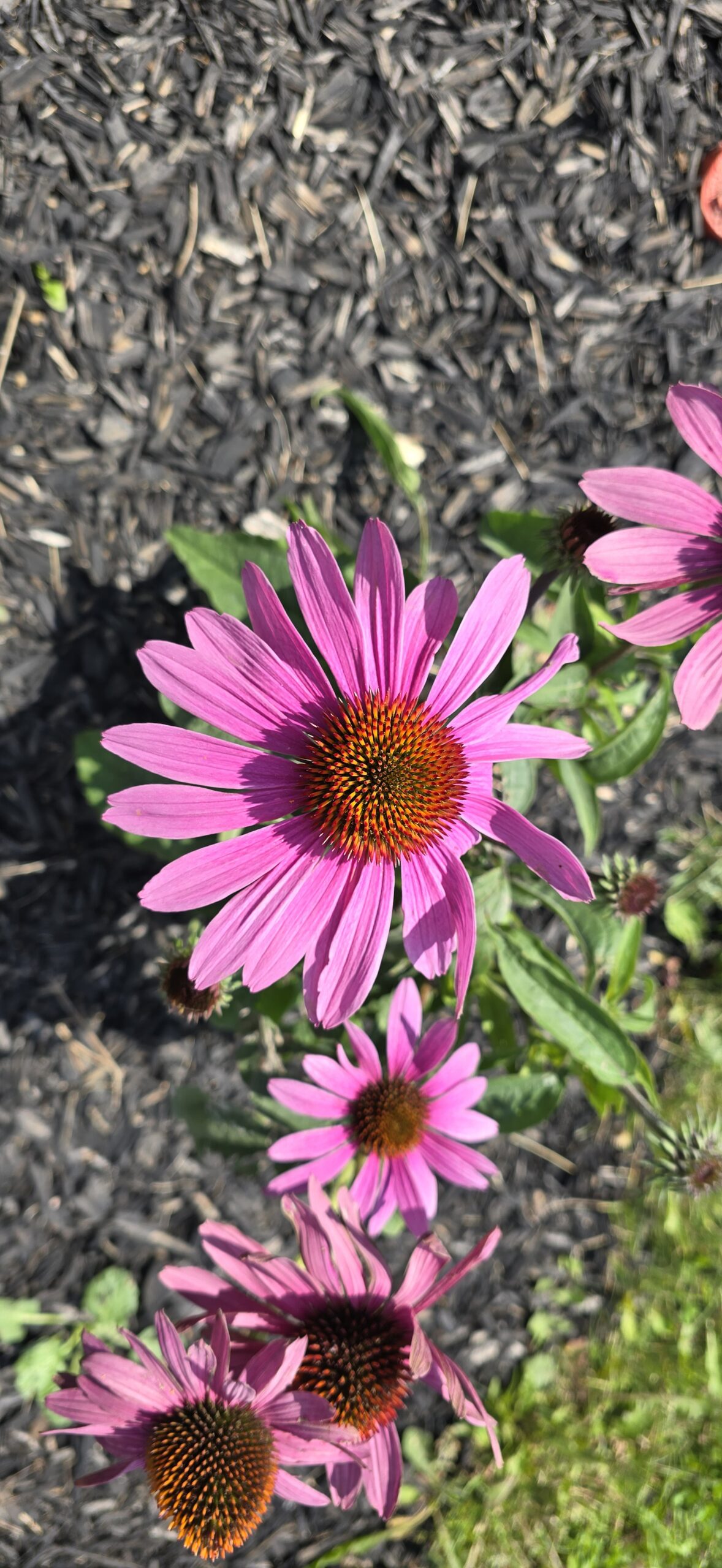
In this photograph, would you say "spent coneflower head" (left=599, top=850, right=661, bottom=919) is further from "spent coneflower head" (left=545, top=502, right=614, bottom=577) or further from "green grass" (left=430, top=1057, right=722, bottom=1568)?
"green grass" (left=430, top=1057, right=722, bottom=1568)

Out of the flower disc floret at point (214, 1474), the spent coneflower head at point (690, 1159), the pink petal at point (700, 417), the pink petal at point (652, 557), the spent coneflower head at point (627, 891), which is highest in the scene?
the pink petal at point (700, 417)

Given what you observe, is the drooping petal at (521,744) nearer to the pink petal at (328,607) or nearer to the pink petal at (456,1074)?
the pink petal at (328,607)

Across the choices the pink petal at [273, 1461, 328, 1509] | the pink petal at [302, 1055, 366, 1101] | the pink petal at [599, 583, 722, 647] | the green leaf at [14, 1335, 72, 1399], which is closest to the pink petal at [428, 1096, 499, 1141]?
the pink petal at [302, 1055, 366, 1101]


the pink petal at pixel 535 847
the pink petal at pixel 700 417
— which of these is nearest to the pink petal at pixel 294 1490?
the pink petal at pixel 535 847

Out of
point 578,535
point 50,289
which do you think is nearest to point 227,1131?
point 578,535

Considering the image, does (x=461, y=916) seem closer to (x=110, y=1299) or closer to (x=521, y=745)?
(x=521, y=745)
